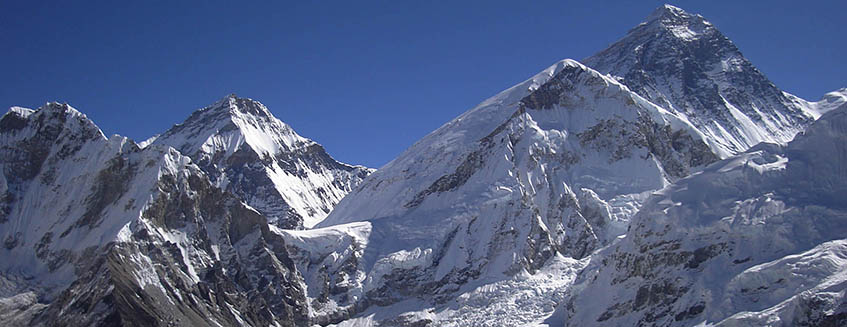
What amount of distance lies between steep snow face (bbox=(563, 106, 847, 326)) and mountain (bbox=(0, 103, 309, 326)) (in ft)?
196

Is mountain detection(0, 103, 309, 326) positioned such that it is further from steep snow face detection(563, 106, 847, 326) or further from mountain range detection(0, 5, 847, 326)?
steep snow face detection(563, 106, 847, 326)

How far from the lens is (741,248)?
142m

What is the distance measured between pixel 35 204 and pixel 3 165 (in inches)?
432

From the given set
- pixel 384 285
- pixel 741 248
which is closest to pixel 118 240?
pixel 384 285

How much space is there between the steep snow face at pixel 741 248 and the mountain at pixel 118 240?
59.8 meters

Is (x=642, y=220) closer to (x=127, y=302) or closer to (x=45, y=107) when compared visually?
(x=127, y=302)

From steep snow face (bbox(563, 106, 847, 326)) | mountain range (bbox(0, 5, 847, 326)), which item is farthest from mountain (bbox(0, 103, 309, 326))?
steep snow face (bbox(563, 106, 847, 326))

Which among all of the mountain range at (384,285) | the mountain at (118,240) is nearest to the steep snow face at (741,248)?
the mountain range at (384,285)

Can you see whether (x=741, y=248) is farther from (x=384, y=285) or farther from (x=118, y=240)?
(x=118, y=240)

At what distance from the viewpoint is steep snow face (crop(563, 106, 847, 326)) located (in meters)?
128

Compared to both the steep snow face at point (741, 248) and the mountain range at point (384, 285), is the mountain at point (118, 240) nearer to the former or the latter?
the mountain range at point (384, 285)

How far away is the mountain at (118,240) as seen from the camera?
518 ft

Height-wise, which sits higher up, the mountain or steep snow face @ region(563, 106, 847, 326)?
the mountain

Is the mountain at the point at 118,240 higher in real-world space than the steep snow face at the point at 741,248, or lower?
higher
